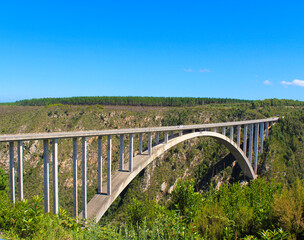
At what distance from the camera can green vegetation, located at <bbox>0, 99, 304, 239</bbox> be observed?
7355 mm

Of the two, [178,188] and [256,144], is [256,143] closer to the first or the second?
[256,144]

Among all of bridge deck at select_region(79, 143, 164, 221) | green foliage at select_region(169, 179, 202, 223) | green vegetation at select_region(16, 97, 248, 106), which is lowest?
bridge deck at select_region(79, 143, 164, 221)

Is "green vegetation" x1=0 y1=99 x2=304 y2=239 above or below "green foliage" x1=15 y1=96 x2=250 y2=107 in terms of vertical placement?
below

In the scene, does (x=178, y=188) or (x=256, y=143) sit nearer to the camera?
(x=178, y=188)

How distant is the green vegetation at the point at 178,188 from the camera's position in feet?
24.1

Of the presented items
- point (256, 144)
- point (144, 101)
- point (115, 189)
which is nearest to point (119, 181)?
point (115, 189)

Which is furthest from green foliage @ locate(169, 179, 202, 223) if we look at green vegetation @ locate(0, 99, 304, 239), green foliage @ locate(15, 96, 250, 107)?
green foliage @ locate(15, 96, 250, 107)

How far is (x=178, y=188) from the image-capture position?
11.4 meters

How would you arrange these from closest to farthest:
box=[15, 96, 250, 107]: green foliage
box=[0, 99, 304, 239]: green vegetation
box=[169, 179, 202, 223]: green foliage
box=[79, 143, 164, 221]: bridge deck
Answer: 1. box=[0, 99, 304, 239]: green vegetation
2. box=[169, 179, 202, 223]: green foliage
3. box=[79, 143, 164, 221]: bridge deck
4. box=[15, 96, 250, 107]: green foliage

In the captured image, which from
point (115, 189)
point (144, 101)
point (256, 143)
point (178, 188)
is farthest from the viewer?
point (144, 101)

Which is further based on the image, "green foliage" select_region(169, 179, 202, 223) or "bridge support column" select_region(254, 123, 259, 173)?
"bridge support column" select_region(254, 123, 259, 173)

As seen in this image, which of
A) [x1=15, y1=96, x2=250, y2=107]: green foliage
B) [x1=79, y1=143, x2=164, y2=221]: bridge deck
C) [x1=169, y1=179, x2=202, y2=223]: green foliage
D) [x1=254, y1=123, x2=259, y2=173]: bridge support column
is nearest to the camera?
[x1=169, y1=179, x2=202, y2=223]: green foliage

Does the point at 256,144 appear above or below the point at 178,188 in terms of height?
below

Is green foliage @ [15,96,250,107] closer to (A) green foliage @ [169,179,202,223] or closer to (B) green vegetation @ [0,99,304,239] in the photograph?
(B) green vegetation @ [0,99,304,239]
